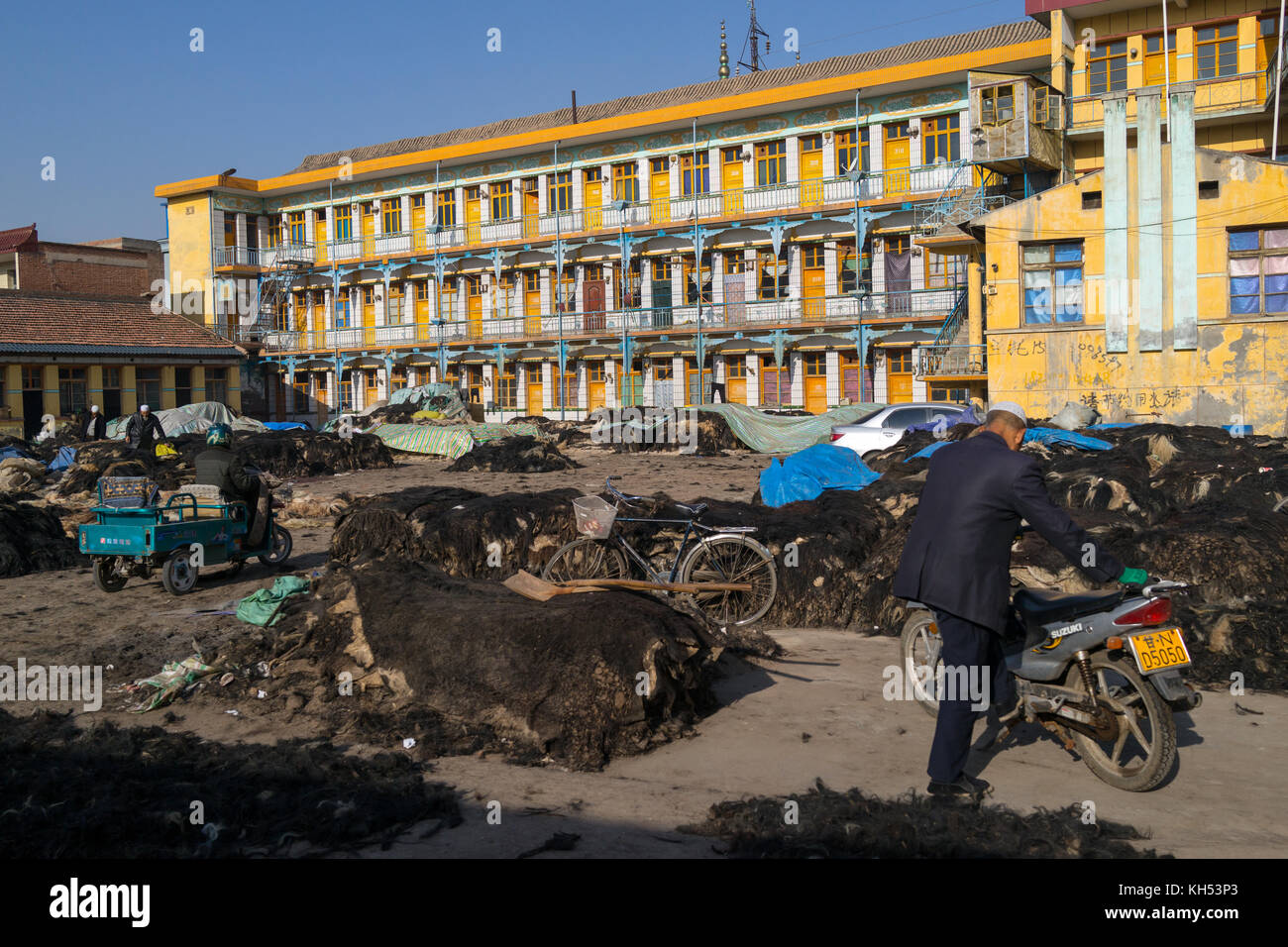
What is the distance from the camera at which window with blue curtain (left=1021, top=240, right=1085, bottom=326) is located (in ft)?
83.8

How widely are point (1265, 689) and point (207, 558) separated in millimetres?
9528

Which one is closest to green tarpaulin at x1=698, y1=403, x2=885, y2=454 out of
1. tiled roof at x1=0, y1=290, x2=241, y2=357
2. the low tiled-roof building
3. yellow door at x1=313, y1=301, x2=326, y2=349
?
the low tiled-roof building

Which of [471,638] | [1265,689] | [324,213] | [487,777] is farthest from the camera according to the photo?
[324,213]

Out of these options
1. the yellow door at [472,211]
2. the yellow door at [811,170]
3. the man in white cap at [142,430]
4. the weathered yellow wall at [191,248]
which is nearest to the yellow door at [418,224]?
the yellow door at [472,211]

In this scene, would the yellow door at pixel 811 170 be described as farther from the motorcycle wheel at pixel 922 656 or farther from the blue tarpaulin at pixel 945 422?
the motorcycle wheel at pixel 922 656

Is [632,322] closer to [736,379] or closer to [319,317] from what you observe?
[736,379]

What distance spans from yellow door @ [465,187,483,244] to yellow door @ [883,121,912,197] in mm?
17727

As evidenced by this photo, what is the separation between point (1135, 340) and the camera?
25062mm

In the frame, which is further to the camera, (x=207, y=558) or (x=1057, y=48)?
(x=1057, y=48)

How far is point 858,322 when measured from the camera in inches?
1405
